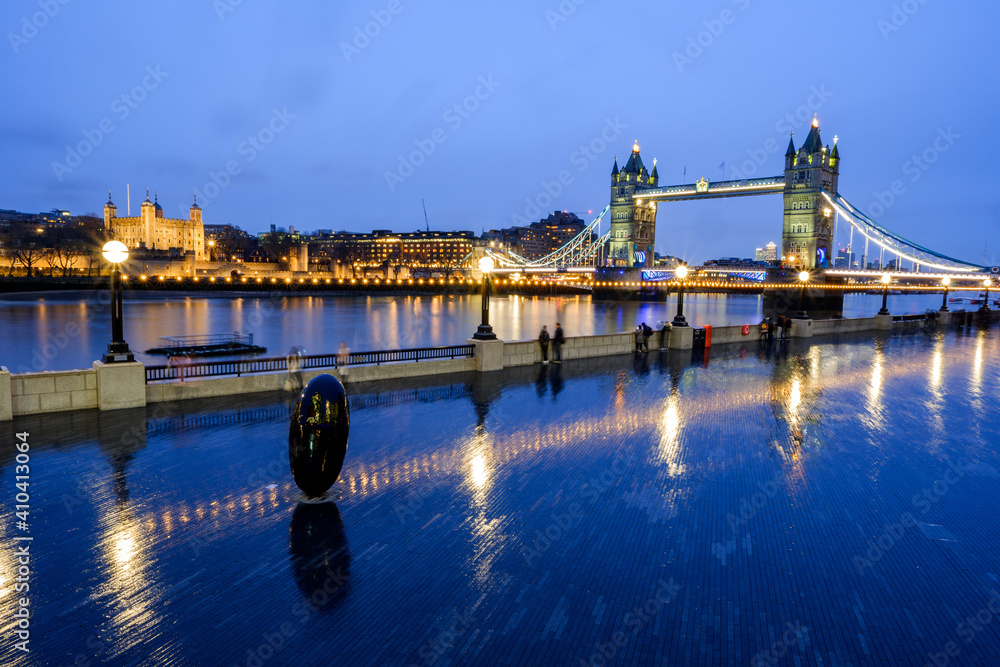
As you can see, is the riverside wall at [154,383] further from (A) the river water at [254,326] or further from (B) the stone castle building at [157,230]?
(B) the stone castle building at [157,230]

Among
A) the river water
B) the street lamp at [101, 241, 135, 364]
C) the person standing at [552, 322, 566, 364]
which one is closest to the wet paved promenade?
the street lamp at [101, 241, 135, 364]

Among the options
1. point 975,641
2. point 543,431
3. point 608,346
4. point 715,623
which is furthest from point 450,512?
point 608,346

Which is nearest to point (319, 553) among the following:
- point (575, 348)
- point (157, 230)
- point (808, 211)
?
point (575, 348)

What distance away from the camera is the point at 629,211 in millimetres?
140750

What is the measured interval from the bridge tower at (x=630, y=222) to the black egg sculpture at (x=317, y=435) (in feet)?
436

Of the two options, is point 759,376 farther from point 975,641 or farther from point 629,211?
point 629,211

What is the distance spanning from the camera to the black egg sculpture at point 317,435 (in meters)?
7.93

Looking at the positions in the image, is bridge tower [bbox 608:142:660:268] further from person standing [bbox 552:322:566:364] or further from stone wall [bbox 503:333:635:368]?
person standing [bbox 552:322:566:364]

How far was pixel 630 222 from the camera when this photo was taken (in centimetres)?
14012

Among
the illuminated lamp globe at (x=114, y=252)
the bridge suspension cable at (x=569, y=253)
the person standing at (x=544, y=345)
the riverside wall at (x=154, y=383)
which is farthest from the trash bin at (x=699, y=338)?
Answer: the bridge suspension cable at (x=569, y=253)

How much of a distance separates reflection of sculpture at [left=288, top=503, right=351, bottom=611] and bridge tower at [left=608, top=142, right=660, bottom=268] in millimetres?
133541

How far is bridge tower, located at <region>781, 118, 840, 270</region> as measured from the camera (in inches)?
4141

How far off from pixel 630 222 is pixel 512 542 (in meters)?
139

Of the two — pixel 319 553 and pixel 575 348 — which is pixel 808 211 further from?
pixel 319 553
